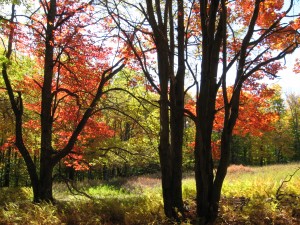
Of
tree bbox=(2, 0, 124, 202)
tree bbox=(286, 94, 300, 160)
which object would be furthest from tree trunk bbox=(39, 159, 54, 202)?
tree bbox=(286, 94, 300, 160)

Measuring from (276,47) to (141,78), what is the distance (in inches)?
162

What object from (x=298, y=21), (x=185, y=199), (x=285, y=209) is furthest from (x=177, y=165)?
(x=298, y=21)

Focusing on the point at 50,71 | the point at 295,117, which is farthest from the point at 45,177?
the point at 295,117

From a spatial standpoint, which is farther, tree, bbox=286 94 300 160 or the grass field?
tree, bbox=286 94 300 160

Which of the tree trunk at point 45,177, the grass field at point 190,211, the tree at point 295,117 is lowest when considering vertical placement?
the grass field at point 190,211

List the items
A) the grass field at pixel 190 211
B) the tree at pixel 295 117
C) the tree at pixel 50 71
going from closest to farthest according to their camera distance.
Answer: the grass field at pixel 190 211
the tree at pixel 50 71
the tree at pixel 295 117

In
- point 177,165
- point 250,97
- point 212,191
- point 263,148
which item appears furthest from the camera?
point 263,148

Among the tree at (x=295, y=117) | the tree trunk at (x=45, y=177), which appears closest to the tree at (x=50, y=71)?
the tree trunk at (x=45, y=177)

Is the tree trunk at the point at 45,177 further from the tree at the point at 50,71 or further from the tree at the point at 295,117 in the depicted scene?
the tree at the point at 295,117

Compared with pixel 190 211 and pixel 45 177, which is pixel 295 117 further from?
pixel 190 211

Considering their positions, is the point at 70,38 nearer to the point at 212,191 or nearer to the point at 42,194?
the point at 42,194

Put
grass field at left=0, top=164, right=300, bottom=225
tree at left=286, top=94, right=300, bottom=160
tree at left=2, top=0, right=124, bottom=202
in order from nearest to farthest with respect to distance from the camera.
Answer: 1. grass field at left=0, top=164, right=300, bottom=225
2. tree at left=2, top=0, right=124, bottom=202
3. tree at left=286, top=94, right=300, bottom=160

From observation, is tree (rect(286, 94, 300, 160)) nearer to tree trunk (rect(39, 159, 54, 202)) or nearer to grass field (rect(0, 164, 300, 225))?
grass field (rect(0, 164, 300, 225))

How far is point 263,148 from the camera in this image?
45.9 meters
